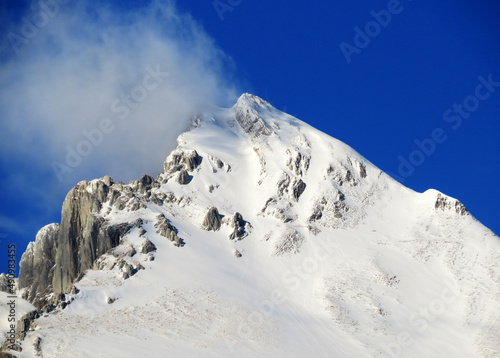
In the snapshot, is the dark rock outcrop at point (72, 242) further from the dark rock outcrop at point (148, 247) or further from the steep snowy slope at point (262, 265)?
the dark rock outcrop at point (148, 247)

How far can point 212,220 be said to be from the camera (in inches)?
6058

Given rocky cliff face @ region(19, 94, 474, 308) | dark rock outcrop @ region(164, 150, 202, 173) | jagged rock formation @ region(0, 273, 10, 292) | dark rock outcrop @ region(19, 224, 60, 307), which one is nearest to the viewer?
rocky cliff face @ region(19, 94, 474, 308)

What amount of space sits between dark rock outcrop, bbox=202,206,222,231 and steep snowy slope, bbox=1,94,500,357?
278 millimetres

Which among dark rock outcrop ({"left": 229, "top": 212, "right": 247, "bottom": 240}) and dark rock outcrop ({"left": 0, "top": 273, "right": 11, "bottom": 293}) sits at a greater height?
dark rock outcrop ({"left": 229, "top": 212, "right": 247, "bottom": 240})

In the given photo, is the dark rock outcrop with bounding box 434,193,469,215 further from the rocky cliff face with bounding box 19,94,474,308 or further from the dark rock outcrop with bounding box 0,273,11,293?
the dark rock outcrop with bounding box 0,273,11,293

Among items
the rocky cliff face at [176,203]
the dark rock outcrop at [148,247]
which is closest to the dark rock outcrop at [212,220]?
the rocky cliff face at [176,203]

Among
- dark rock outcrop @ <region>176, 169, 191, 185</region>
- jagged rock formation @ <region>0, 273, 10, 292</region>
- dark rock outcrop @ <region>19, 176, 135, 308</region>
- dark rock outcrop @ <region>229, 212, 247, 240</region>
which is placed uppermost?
Result: dark rock outcrop @ <region>176, 169, 191, 185</region>

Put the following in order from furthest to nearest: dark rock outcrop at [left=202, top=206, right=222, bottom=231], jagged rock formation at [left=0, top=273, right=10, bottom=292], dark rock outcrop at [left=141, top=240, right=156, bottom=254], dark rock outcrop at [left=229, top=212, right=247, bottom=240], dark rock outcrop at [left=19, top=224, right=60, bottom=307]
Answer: dark rock outcrop at [left=202, top=206, right=222, bottom=231] < dark rock outcrop at [left=229, top=212, right=247, bottom=240] < jagged rock formation at [left=0, top=273, right=10, bottom=292] < dark rock outcrop at [left=19, top=224, right=60, bottom=307] < dark rock outcrop at [left=141, top=240, right=156, bottom=254]

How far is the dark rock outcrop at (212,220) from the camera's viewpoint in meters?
153

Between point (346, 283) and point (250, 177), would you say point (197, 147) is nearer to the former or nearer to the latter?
point (250, 177)

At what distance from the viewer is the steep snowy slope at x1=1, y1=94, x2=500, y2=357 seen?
112750mm

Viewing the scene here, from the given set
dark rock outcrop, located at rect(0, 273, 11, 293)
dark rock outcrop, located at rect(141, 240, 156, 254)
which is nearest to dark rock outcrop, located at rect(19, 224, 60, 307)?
dark rock outcrop, located at rect(0, 273, 11, 293)

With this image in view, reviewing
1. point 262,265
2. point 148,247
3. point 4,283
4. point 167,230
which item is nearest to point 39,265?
point 4,283

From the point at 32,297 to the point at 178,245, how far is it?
35992mm
